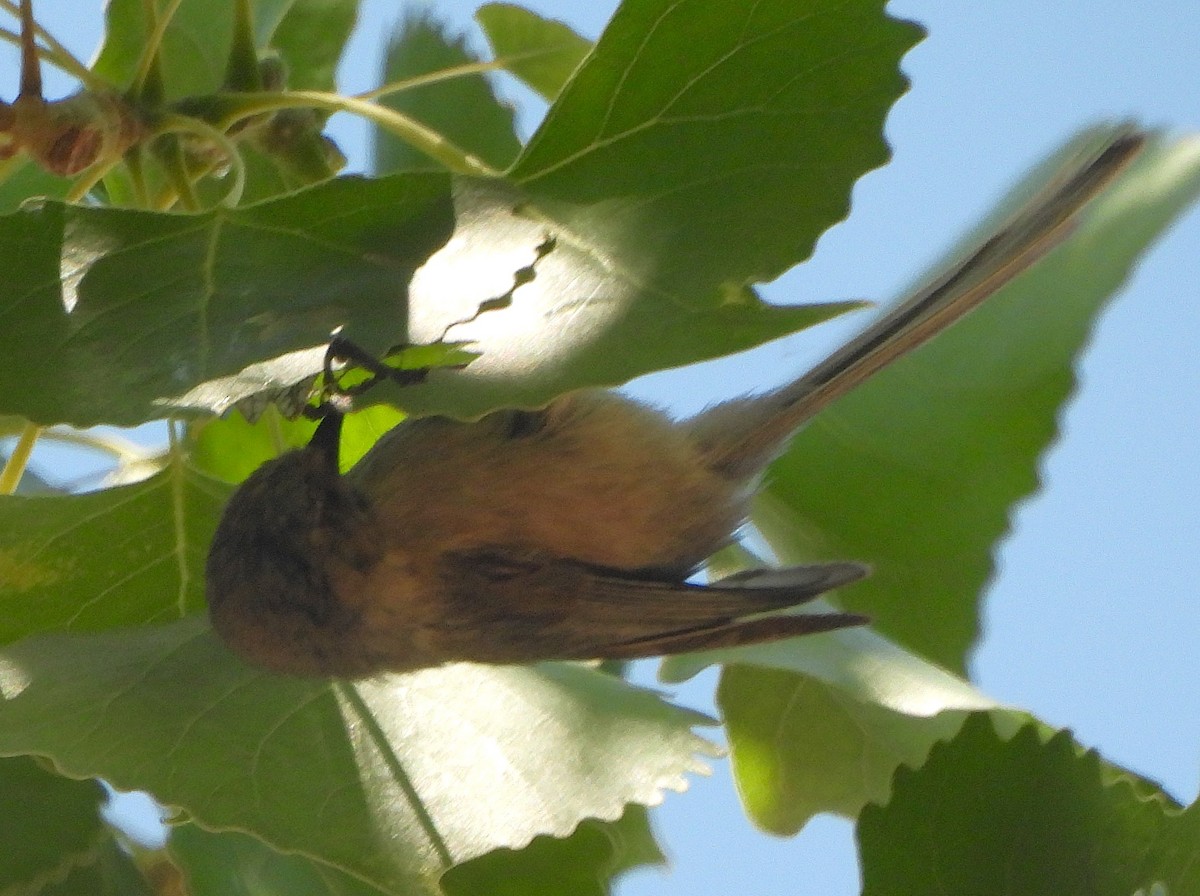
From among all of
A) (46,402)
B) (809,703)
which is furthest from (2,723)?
(809,703)

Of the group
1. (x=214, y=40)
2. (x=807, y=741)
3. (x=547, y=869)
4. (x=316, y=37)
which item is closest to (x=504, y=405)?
(x=547, y=869)

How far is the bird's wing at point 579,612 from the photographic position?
162 cm

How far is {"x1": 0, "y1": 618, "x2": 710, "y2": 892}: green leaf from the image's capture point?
1.35 meters

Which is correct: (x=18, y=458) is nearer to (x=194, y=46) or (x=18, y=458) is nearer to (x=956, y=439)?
(x=194, y=46)

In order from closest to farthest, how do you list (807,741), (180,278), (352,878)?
(180,278) < (352,878) < (807,741)

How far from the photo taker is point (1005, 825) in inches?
55.9

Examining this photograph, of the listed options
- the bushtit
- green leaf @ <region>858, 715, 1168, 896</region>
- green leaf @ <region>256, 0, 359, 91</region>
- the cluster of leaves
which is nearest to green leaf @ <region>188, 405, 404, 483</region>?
the cluster of leaves

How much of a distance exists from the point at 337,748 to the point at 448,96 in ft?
3.41

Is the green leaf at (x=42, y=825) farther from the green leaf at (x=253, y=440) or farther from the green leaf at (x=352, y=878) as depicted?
the green leaf at (x=253, y=440)

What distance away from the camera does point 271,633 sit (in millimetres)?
1586

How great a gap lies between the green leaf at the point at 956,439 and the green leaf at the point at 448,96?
0.62m

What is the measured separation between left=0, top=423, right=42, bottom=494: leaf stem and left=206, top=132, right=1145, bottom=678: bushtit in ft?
0.73

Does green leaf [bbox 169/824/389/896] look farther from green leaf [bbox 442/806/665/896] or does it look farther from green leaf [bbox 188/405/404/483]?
green leaf [bbox 188/405/404/483]

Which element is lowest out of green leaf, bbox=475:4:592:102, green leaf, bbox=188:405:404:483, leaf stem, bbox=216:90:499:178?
green leaf, bbox=188:405:404:483
